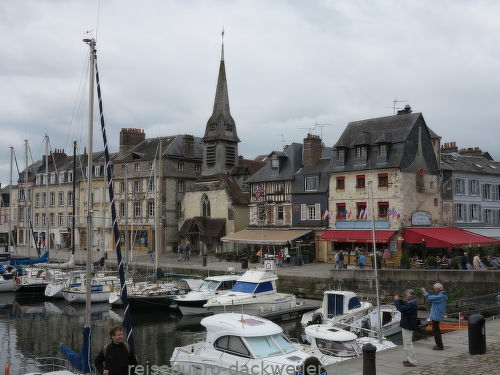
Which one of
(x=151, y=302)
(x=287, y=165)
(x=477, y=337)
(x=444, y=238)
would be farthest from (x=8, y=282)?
(x=477, y=337)

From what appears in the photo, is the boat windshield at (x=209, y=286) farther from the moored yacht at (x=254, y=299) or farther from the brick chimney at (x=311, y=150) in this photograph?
the brick chimney at (x=311, y=150)

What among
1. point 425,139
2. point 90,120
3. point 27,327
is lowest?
point 27,327

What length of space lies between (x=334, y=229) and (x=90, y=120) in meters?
23.3

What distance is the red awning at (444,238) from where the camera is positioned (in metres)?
29.7

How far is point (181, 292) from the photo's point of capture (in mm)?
28125

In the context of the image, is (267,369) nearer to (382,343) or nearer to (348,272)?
(382,343)

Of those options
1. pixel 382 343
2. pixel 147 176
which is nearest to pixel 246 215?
pixel 147 176

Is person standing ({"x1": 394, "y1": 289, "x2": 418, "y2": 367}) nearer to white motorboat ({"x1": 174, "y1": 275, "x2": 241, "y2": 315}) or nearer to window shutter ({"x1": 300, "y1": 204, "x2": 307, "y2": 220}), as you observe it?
white motorboat ({"x1": 174, "y1": 275, "x2": 241, "y2": 315})

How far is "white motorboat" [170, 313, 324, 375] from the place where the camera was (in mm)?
12484

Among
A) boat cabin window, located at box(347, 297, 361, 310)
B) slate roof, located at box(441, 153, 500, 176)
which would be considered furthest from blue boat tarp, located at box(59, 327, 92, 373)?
slate roof, located at box(441, 153, 500, 176)

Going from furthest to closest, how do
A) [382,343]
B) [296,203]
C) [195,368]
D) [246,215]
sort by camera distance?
[246,215], [296,203], [382,343], [195,368]

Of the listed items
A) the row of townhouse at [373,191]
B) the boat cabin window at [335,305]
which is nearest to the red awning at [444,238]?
the row of townhouse at [373,191]

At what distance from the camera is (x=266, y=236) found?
123 ft

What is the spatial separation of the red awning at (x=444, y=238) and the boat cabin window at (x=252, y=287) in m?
10.8
